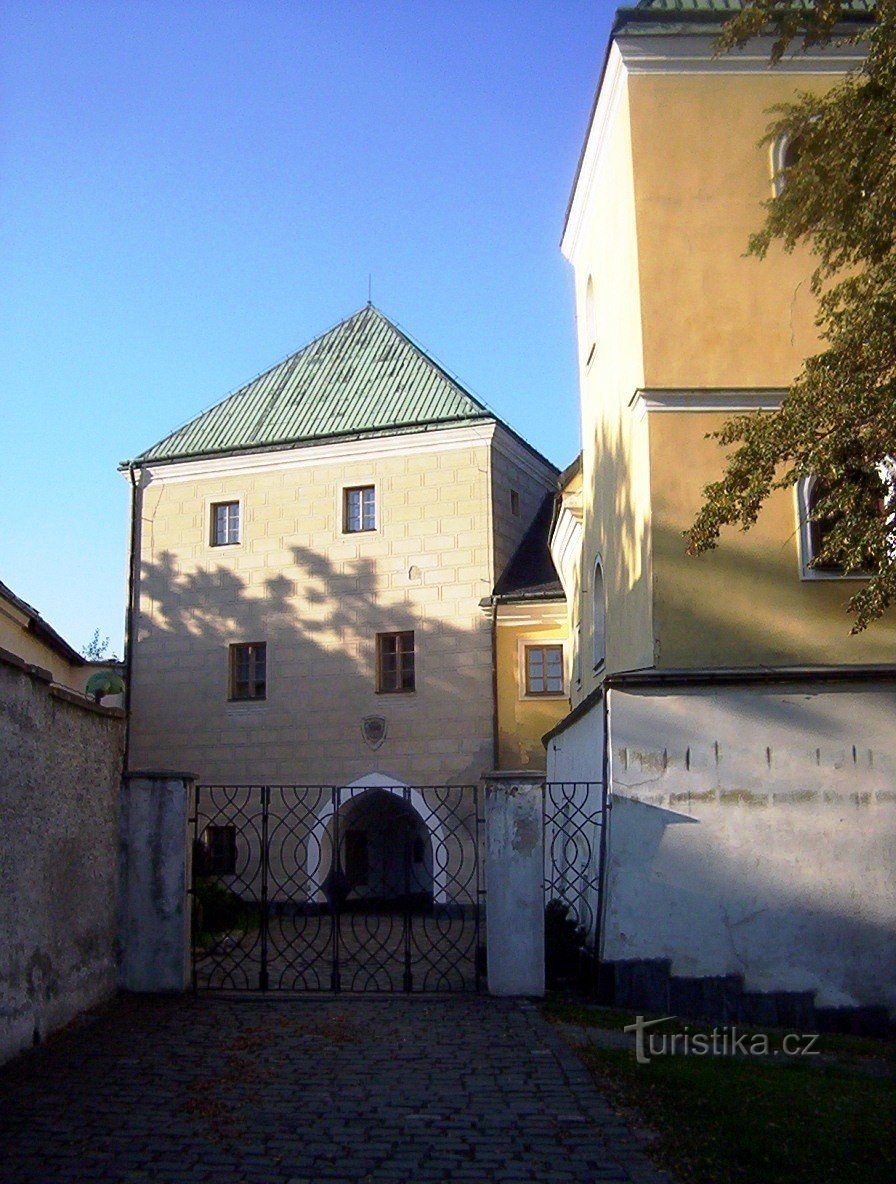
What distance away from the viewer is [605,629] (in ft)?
48.4

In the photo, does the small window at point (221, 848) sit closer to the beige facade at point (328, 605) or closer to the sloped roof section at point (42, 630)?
the beige facade at point (328, 605)

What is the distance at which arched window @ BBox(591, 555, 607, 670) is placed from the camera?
15.2m

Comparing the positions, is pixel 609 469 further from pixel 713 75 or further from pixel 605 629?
pixel 713 75

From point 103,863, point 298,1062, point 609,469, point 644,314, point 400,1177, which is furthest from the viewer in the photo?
point 609,469

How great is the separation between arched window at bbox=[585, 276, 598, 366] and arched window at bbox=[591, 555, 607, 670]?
2707 mm

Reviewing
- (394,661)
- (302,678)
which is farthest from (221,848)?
(394,661)

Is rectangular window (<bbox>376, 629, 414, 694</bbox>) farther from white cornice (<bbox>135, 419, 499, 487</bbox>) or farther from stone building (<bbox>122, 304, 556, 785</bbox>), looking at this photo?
white cornice (<bbox>135, 419, 499, 487</bbox>)

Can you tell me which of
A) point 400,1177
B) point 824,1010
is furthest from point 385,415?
point 400,1177

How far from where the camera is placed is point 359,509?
80.1ft

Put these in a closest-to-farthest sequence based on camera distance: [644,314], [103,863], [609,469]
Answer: [103,863] → [644,314] → [609,469]

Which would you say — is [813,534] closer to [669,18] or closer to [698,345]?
[698,345]

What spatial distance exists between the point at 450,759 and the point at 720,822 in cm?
1217

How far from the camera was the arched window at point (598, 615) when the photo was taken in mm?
15219

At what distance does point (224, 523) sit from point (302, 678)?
396 centimetres
